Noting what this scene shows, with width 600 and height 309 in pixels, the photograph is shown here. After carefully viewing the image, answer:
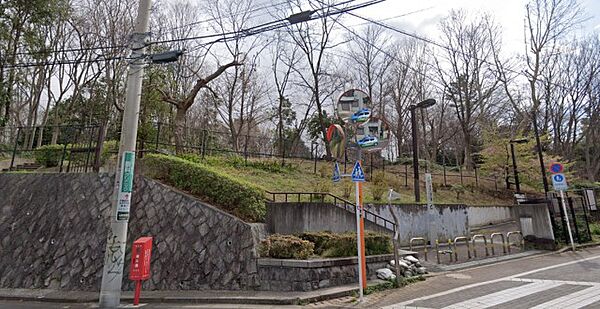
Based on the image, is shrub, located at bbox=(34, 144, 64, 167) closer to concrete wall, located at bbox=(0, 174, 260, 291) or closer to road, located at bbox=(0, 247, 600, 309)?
concrete wall, located at bbox=(0, 174, 260, 291)

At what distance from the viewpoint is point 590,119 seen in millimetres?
28781

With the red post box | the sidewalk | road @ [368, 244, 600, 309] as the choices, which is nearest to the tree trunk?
the sidewalk

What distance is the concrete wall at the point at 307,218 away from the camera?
369 inches

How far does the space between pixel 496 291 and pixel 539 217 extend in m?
8.16

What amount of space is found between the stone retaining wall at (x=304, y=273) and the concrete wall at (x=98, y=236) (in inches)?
12.6

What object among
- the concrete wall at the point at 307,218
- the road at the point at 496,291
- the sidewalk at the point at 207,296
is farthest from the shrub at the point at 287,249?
the concrete wall at the point at 307,218

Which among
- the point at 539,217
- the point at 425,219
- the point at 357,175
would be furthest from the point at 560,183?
the point at 357,175

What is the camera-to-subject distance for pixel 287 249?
731 cm

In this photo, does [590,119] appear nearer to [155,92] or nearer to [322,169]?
[322,169]

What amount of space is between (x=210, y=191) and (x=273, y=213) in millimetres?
1974

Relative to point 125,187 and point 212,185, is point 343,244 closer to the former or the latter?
point 212,185

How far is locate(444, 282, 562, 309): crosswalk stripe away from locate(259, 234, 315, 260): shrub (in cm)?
312

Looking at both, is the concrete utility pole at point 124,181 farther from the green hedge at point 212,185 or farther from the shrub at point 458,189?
the shrub at point 458,189

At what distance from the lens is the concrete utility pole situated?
6.55 metres
